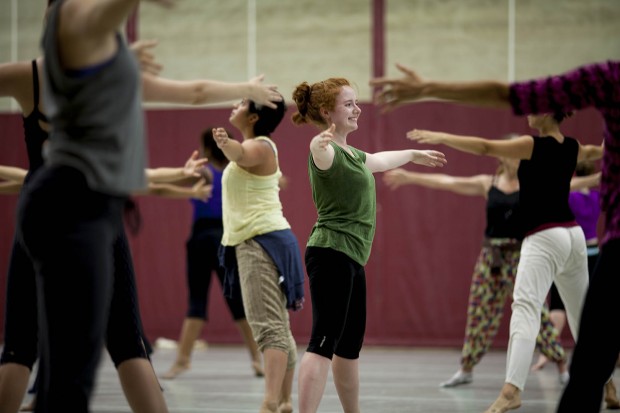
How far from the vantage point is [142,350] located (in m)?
3.05

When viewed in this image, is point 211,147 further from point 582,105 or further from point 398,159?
point 582,105

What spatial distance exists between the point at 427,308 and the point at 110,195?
6.86 metres

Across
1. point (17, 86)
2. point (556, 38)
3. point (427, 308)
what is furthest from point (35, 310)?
point (556, 38)

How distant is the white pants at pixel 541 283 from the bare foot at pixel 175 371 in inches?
113

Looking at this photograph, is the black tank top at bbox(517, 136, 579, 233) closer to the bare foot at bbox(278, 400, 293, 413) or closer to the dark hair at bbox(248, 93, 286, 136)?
the dark hair at bbox(248, 93, 286, 136)

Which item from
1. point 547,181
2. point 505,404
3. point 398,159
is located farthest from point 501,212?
point 398,159

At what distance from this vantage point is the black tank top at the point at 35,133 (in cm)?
306

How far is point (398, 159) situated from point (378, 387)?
2374mm

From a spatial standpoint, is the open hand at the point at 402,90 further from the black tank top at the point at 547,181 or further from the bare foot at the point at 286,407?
the bare foot at the point at 286,407

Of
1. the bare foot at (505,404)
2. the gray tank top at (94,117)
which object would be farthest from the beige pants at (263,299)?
the gray tank top at (94,117)

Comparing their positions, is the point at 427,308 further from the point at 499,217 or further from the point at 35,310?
the point at 35,310

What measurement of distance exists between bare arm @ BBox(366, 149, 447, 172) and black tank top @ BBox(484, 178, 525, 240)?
7.67ft

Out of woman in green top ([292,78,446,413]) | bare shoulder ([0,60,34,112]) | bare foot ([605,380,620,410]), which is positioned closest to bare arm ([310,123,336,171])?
woman in green top ([292,78,446,413])

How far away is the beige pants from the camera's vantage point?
4.46 meters
